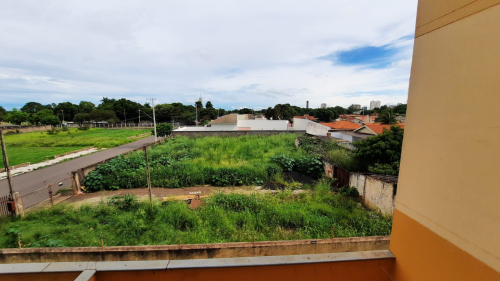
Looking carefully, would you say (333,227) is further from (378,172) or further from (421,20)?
(421,20)

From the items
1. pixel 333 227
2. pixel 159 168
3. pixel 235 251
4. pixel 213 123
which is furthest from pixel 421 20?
pixel 213 123

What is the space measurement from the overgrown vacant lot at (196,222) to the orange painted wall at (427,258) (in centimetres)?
377

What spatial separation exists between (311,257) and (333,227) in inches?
178

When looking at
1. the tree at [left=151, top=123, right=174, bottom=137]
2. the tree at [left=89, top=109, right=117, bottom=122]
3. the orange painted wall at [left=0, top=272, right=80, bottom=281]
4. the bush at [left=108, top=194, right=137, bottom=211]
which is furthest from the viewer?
the tree at [left=89, top=109, right=117, bottom=122]

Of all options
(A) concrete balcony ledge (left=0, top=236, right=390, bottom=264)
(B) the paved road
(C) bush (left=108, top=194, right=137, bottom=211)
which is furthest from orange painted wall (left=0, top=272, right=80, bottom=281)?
(B) the paved road

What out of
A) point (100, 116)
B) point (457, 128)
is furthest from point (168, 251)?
point (100, 116)

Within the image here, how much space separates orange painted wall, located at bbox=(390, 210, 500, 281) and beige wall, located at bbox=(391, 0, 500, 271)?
0.21 feet

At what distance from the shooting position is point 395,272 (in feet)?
6.84

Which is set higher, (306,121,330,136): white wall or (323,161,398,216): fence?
(306,121,330,136): white wall

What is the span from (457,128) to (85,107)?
75934 millimetres

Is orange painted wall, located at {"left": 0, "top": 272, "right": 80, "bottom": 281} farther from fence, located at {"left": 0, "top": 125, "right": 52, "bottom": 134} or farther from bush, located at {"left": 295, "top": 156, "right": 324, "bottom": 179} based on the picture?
fence, located at {"left": 0, "top": 125, "right": 52, "bottom": 134}

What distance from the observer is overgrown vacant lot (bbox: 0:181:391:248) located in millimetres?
5566

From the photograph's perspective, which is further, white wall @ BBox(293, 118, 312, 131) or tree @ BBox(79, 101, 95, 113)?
tree @ BBox(79, 101, 95, 113)

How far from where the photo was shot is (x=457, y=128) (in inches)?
58.6
